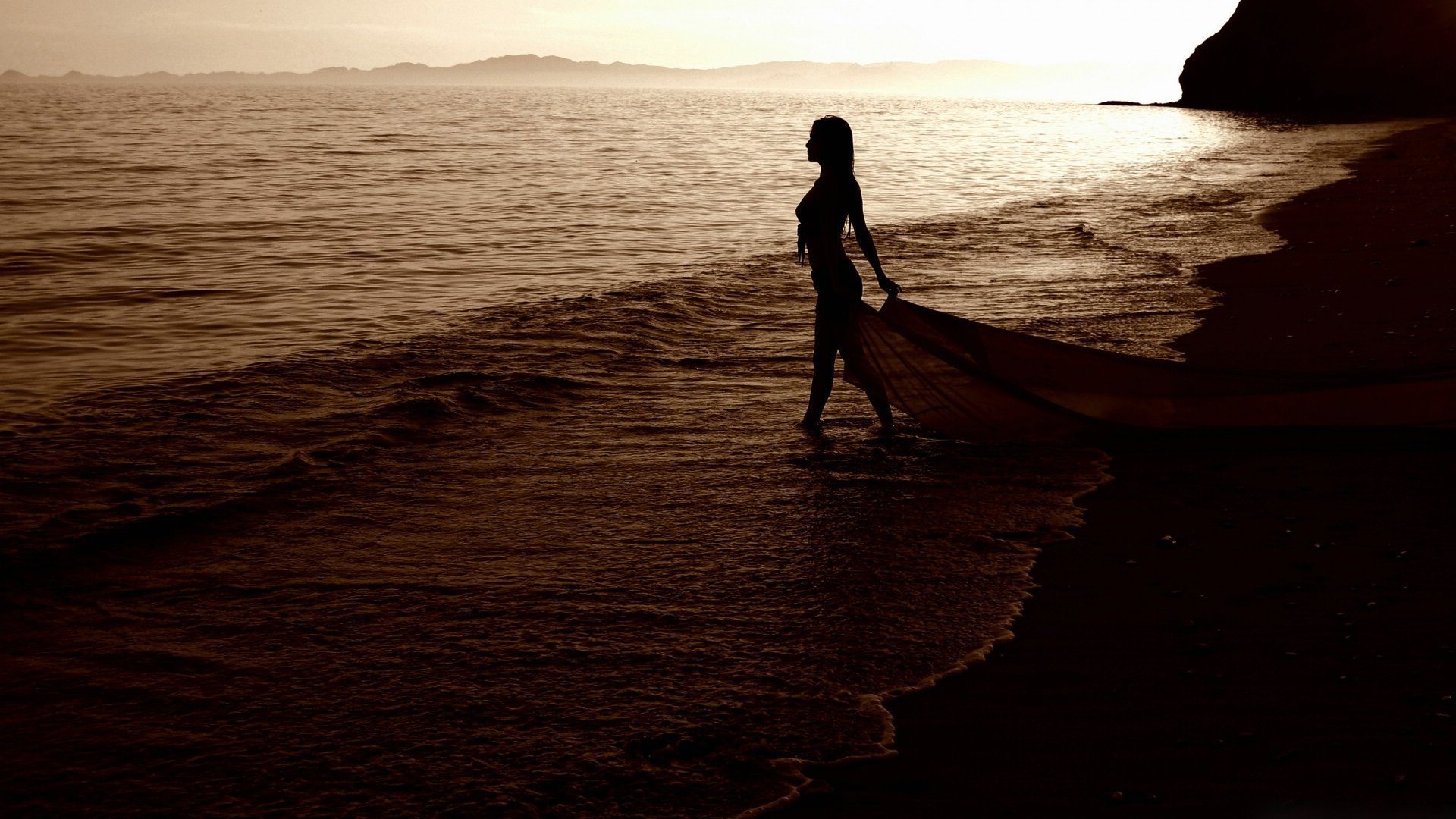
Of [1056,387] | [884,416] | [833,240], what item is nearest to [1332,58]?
[1056,387]

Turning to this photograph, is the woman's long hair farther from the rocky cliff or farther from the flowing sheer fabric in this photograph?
the rocky cliff

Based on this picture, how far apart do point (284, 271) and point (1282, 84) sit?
267 feet

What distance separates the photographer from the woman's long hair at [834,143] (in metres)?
5.98

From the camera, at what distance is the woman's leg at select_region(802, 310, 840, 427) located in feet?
21.9

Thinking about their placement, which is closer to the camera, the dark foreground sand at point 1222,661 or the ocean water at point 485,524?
the dark foreground sand at point 1222,661

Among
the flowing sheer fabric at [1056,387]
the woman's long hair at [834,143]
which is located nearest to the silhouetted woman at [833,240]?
the woman's long hair at [834,143]

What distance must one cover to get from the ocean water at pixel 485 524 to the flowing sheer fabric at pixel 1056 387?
0.92 feet

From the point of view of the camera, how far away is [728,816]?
3.11 m

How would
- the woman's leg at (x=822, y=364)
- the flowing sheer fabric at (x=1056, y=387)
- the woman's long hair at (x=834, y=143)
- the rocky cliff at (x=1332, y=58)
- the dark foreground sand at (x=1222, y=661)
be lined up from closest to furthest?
the dark foreground sand at (x=1222, y=661) < the woman's long hair at (x=834, y=143) < the flowing sheer fabric at (x=1056, y=387) < the woman's leg at (x=822, y=364) < the rocky cliff at (x=1332, y=58)

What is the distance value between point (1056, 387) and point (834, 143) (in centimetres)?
197

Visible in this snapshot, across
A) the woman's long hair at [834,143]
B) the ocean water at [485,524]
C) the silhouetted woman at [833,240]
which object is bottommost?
the ocean water at [485,524]

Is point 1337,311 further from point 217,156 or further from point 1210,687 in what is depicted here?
point 217,156

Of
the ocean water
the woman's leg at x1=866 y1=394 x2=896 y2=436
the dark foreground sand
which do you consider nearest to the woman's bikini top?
the woman's leg at x1=866 y1=394 x2=896 y2=436

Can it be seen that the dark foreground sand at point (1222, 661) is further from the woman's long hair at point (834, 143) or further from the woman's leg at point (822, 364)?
the woman's long hair at point (834, 143)
